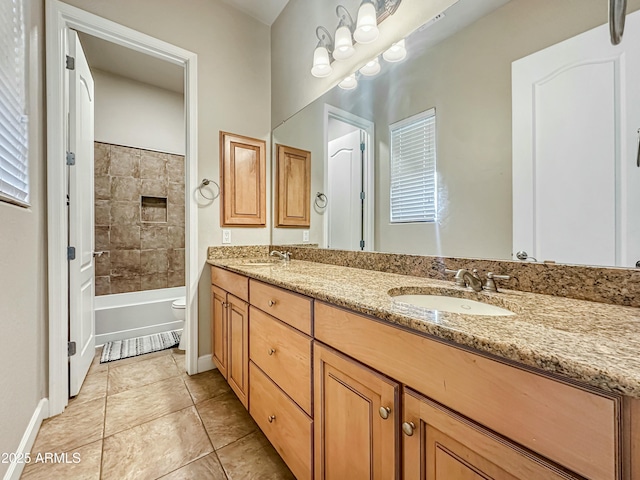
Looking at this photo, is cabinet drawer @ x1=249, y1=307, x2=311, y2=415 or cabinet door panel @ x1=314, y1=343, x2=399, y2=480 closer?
cabinet door panel @ x1=314, y1=343, x2=399, y2=480

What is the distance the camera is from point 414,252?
125cm

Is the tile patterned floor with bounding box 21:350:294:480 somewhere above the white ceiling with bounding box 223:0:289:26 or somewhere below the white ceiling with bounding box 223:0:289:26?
below

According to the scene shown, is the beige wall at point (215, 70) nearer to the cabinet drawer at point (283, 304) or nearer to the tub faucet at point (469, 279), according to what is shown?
the cabinet drawer at point (283, 304)

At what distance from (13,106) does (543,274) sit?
2.13 m

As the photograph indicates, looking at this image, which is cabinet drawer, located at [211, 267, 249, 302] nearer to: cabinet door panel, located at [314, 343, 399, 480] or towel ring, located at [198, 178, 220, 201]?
towel ring, located at [198, 178, 220, 201]

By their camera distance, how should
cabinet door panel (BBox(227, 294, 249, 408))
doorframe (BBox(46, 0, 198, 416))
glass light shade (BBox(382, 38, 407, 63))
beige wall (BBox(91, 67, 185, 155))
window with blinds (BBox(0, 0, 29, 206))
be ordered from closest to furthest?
window with blinds (BBox(0, 0, 29, 206)) → glass light shade (BBox(382, 38, 407, 63)) → cabinet door panel (BBox(227, 294, 249, 408)) → doorframe (BBox(46, 0, 198, 416)) → beige wall (BBox(91, 67, 185, 155))

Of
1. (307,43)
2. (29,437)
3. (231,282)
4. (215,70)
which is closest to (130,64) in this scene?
(215,70)

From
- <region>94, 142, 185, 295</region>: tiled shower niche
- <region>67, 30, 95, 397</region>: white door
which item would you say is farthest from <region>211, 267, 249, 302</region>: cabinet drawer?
<region>94, 142, 185, 295</region>: tiled shower niche

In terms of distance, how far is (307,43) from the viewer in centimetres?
193

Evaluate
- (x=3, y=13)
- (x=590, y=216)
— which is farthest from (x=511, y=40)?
(x=3, y=13)

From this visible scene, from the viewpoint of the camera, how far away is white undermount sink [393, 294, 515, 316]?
2.81 feet

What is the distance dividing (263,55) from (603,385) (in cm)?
277

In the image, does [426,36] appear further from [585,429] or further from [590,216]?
[585,429]

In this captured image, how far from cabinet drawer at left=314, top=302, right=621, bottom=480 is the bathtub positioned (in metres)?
2.86
